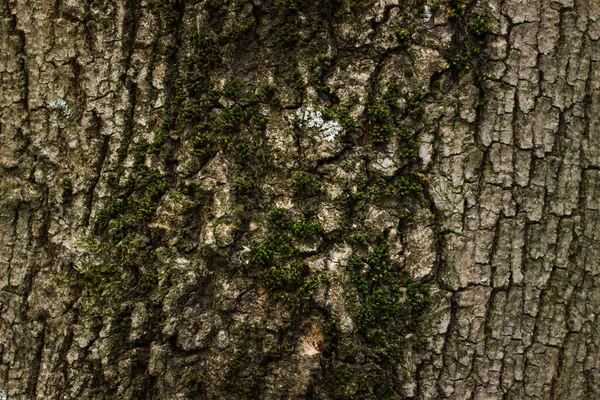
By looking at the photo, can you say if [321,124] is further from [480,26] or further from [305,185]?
[480,26]

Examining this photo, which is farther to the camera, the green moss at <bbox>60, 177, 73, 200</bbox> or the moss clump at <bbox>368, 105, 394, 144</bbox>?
the green moss at <bbox>60, 177, 73, 200</bbox>

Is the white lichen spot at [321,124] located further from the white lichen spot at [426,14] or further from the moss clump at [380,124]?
the white lichen spot at [426,14]

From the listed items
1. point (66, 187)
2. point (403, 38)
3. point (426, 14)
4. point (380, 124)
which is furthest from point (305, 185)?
point (66, 187)

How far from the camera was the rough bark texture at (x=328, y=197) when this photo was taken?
1.91m

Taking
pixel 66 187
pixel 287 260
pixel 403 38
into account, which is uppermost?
pixel 403 38

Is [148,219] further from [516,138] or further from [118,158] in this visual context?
[516,138]

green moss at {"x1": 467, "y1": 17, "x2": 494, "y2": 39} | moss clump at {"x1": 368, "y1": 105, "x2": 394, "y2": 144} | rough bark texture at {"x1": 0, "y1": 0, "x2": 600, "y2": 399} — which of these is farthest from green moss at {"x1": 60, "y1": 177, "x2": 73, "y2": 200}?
green moss at {"x1": 467, "y1": 17, "x2": 494, "y2": 39}

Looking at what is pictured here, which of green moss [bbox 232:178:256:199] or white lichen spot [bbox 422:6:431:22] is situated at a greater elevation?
white lichen spot [bbox 422:6:431:22]

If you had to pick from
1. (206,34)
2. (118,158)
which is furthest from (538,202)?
(118,158)

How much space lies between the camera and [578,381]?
201cm

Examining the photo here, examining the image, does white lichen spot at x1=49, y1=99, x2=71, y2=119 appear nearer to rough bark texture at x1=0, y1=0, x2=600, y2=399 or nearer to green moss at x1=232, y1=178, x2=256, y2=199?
rough bark texture at x1=0, y1=0, x2=600, y2=399

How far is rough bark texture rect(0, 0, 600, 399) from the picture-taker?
6.25 ft

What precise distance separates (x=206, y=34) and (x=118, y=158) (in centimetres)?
59

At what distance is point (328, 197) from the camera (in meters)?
1.92
